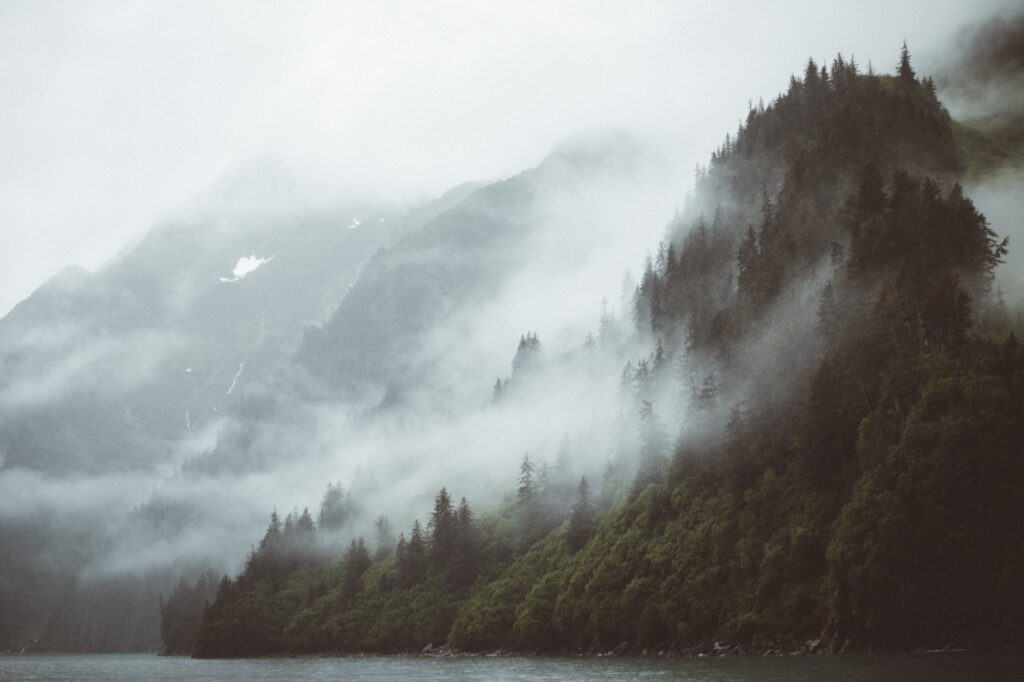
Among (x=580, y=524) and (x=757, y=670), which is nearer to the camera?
(x=757, y=670)

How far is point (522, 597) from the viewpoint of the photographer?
180500mm

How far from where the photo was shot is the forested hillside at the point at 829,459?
4080 inches

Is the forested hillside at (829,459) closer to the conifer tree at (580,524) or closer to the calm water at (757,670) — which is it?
the conifer tree at (580,524)

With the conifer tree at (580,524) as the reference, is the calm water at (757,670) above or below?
below

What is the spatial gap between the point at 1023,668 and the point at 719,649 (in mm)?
60301

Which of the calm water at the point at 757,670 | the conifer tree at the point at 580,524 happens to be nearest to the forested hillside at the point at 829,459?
the conifer tree at the point at 580,524

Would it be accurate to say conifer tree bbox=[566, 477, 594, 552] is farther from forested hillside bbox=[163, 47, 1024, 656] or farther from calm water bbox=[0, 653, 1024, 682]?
calm water bbox=[0, 653, 1024, 682]

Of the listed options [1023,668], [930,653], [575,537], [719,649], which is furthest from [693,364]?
[1023,668]

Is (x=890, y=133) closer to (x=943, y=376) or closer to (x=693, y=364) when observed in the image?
(x=693, y=364)

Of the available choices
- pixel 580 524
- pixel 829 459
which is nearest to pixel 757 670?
pixel 829 459

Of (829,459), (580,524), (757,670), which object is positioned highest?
(829,459)

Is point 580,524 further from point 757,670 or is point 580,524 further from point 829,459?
point 757,670

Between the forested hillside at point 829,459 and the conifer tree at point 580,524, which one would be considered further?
the conifer tree at point 580,524

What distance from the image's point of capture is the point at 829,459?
427ft
